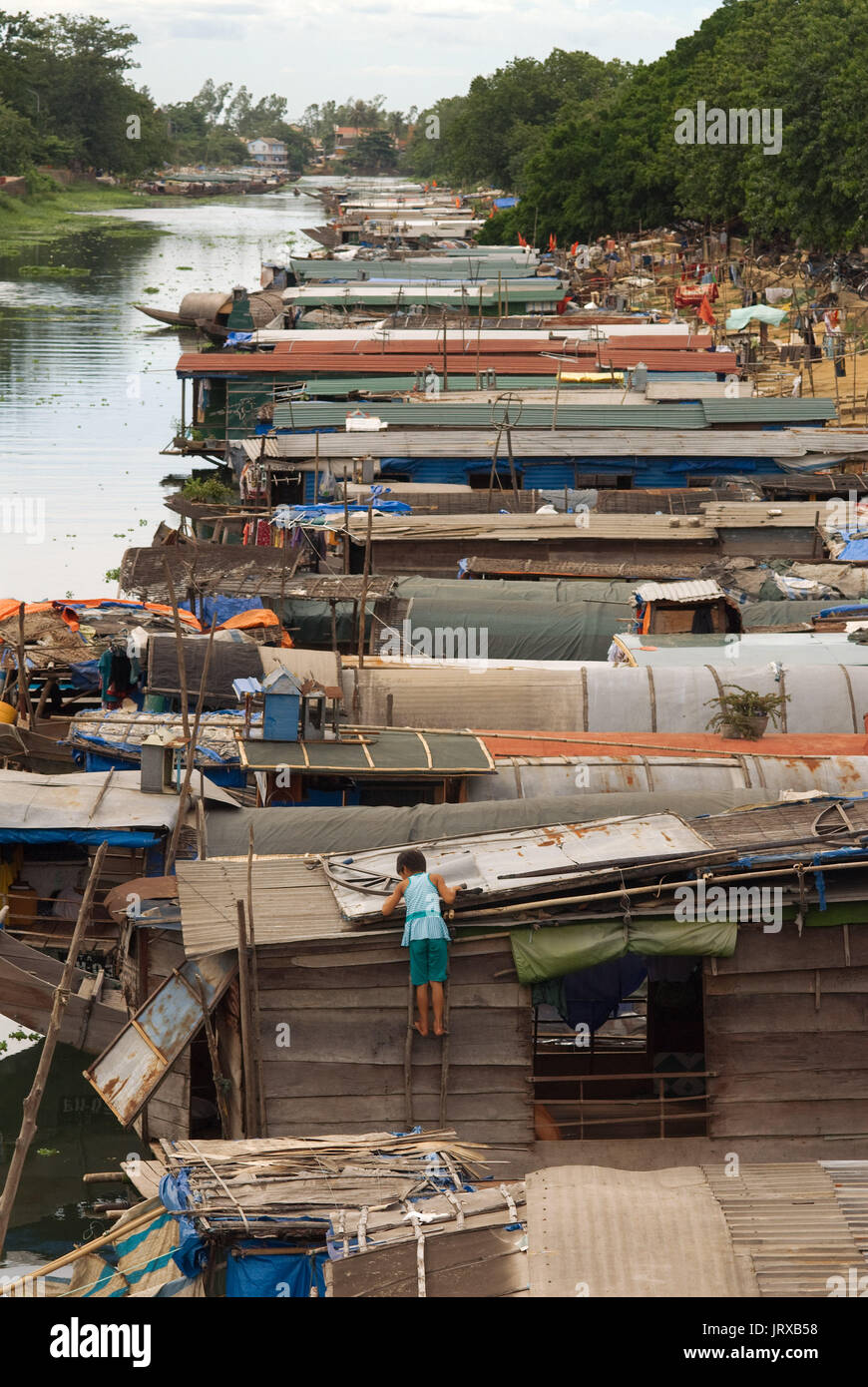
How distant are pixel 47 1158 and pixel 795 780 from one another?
6812 mm

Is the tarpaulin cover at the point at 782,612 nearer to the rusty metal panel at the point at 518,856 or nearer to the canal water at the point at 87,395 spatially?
the rusty metal panel at the point at 518,856

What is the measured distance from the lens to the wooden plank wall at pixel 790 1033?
956cm

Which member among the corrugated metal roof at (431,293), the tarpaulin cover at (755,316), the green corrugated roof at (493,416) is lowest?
the green corrugated roof at (493,416)

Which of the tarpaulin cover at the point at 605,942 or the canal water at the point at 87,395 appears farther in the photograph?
the canal water at the point at 87,395

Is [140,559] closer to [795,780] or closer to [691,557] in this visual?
[691,557]

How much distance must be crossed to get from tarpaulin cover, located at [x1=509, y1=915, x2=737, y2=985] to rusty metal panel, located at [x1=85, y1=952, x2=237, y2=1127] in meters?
1.93

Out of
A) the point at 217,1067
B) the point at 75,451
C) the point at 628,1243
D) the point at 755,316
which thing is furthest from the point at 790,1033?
the point at 755,316

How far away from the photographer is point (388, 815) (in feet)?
39.8

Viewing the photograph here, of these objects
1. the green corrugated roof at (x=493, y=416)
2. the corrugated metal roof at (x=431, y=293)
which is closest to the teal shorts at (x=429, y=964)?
the green corrugated roof at (x=493, y=416)

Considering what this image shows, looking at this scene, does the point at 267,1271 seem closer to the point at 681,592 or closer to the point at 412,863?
the point at 412,863

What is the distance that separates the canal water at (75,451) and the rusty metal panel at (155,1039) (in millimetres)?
1586

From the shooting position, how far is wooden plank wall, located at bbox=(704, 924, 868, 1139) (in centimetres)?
956

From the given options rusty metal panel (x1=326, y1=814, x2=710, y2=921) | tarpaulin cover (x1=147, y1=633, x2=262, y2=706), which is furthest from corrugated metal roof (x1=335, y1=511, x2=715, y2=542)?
rusty metal panel (x1=326, y1=814, x2=710, y2=921)
